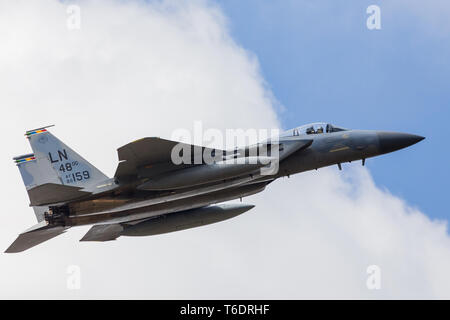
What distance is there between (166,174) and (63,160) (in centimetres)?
363

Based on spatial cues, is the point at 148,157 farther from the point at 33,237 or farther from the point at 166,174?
the point at 33,237

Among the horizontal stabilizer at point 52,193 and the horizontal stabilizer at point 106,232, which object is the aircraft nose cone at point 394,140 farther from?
the horizontal stabilizer at point 106,232

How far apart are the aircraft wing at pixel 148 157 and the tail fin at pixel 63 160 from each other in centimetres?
166

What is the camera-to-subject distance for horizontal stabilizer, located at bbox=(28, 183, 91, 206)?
63.3 ft

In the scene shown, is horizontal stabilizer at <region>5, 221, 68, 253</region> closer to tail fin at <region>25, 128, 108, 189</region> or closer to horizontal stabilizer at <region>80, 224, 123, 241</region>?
tail fin at <region>25, 128, 108, 189</region>

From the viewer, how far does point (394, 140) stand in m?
20.8

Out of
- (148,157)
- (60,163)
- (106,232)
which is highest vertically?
(148,157)

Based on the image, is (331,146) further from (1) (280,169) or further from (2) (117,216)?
(2) (117,216)

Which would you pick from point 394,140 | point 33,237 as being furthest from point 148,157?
point 394,140

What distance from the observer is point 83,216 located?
20672mm

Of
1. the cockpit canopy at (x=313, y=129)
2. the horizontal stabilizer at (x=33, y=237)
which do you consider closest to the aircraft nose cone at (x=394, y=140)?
the cockpit canopy at (x=313, y=129)

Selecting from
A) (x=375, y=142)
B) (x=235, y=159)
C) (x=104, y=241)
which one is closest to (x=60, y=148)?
(x=104, y=241)

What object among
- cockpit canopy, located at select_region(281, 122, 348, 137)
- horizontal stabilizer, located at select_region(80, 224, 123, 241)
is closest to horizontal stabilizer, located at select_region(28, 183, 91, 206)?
horizontal stabilizer, located at select_region(80, 224, 123, 241)

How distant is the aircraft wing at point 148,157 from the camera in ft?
61.7
